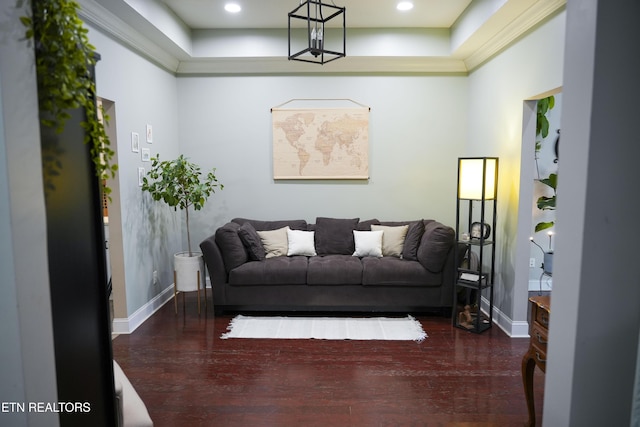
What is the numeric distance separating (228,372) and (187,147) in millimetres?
3027

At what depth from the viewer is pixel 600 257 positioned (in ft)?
4.41

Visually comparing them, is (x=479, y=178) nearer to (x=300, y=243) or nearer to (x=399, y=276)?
(x=399, y=276)

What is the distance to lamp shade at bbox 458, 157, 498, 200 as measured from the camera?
383cm

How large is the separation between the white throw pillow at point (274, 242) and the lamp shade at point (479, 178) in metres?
2.02

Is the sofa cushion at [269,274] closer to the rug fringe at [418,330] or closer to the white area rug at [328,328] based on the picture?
the white area rug at [328,328]

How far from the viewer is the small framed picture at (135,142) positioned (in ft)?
12.9

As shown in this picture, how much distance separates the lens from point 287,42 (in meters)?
4.66

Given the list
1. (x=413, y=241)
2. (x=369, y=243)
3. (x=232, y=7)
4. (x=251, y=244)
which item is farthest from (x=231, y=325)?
(x=232, y=7)

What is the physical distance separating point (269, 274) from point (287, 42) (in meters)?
2.55

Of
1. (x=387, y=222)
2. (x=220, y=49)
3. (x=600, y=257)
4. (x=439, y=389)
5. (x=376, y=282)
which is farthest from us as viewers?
(x=387, y=222)

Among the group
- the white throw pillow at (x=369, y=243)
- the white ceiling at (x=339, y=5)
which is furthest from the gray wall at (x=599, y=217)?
the white throw pillow at (x=369, y=243)

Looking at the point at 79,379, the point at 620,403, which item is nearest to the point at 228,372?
the point at 79,379

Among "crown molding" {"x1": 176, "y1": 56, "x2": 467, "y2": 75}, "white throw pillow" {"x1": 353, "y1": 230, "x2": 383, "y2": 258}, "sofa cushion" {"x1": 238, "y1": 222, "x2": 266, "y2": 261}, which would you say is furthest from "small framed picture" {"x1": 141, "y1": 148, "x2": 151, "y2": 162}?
"white throw pillow" {"x1": 353, "y1": 230, "x2": 383, "y2": 258}

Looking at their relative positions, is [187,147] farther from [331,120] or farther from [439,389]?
[439,389]
